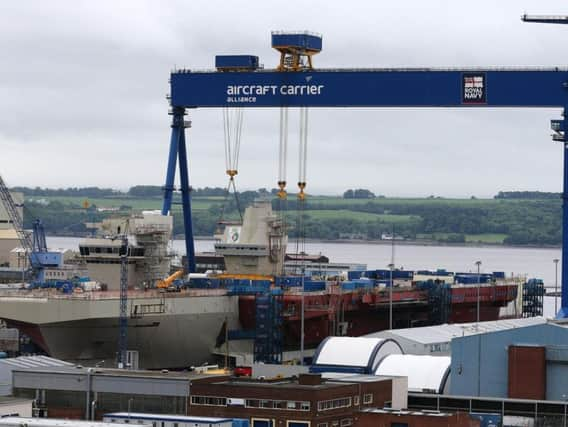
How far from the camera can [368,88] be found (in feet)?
342

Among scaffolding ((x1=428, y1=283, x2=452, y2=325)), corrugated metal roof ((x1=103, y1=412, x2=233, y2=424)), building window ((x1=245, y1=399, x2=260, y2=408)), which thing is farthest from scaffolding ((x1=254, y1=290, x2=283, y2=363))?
corrugated metal roof ((x1=103, y1=412, x2=233, y2=424))

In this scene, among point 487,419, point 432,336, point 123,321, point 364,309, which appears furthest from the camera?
point 364,309

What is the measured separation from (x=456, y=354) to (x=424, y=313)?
48.3 metres

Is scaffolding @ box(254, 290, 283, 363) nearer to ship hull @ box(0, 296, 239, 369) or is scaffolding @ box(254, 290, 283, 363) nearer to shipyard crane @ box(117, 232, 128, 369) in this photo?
ship hull @ box(0, 296, 239, 369)

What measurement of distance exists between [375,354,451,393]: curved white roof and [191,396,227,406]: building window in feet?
48.2

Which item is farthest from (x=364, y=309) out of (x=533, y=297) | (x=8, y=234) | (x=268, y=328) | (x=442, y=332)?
(x=8, y=234)

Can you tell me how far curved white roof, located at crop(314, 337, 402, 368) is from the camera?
3280 inches

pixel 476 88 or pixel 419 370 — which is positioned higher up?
pixel 476 88

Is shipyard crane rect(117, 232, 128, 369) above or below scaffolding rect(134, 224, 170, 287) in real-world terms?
below

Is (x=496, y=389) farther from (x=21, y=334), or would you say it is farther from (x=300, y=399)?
(x=21, y=334)

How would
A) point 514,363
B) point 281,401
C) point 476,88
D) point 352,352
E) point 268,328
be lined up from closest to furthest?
point 281,401, point 514,363, point 352,352, point 476,88, point 268,328

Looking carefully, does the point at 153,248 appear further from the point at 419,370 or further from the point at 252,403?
the point at 252,403

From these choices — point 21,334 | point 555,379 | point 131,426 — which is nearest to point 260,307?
point 21,334

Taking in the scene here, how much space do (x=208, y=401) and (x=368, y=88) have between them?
138ft
